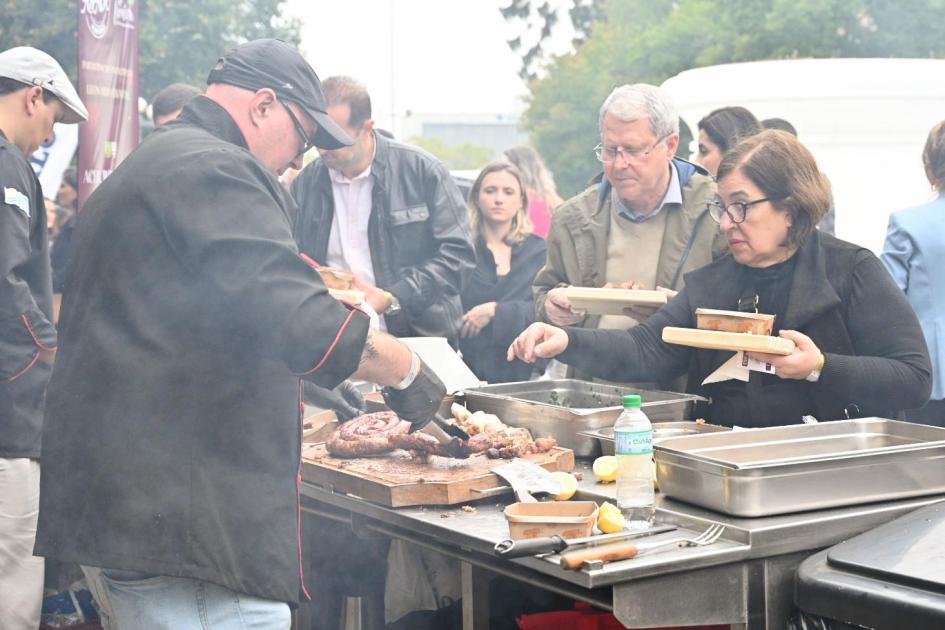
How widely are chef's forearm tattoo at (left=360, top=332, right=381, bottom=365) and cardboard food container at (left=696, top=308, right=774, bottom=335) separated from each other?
106 cm

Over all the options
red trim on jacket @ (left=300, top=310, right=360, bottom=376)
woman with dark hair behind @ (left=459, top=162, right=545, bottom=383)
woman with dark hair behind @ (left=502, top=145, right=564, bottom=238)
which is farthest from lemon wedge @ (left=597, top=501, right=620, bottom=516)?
woman with dark hair behind @ (left=502, top=145, right=564, bottom=238)

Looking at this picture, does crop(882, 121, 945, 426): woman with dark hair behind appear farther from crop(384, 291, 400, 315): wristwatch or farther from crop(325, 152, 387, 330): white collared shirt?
crop(325, 152, 387, 330): white collared shirt

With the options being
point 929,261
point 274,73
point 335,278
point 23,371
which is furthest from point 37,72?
point 929,261

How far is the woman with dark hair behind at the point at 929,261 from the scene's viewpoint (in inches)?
170

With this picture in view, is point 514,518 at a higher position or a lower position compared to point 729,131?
lower

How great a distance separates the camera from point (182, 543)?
2.16 meters

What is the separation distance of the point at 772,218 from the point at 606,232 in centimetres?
100

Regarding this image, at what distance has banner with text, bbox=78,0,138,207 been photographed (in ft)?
16.1

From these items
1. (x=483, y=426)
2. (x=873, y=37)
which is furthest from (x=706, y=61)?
(x=483, y=426)

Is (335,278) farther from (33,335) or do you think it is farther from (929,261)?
(929,261)

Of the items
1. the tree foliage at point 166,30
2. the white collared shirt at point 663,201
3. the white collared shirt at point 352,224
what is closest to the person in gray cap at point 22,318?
the white collared shirt at point 352,224

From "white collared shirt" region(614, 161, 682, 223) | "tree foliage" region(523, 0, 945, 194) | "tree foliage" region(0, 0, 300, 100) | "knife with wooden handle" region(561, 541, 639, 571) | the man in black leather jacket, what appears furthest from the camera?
"tree foliage" region(523, 0, 945, 194)

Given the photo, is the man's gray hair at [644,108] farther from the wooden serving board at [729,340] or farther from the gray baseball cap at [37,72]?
the gray baseball cap at [37,72]

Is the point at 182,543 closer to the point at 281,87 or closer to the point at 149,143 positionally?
the point at 149,143
